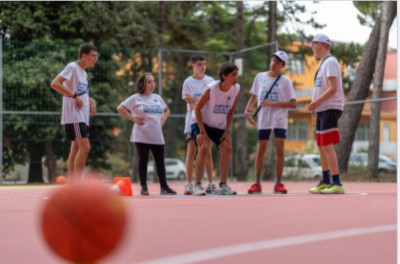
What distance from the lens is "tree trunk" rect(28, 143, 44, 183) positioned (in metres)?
17.1

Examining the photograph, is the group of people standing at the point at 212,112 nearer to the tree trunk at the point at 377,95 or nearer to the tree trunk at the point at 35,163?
the tree trunk at the point at 377,95

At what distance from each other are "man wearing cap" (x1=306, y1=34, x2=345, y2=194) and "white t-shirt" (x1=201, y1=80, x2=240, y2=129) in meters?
0.92

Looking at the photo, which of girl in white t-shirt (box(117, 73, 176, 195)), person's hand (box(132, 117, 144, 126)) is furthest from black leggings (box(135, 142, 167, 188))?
person's hand (box(132, 117, 144, 126))

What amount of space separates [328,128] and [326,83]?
56 cm

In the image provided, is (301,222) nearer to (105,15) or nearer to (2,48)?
(2,48)

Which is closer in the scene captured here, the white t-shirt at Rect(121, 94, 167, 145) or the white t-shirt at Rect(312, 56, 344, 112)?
the white t-shirt at Rect(312, 56, 344, 112)

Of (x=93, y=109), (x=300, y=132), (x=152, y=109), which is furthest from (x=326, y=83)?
(x=300, y=132)

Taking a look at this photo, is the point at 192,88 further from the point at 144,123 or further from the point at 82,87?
the point at 82,87

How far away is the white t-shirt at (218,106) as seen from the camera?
8305 millimetres

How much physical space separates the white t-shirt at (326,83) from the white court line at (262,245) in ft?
12.4

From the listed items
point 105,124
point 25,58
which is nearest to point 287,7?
point 105,124

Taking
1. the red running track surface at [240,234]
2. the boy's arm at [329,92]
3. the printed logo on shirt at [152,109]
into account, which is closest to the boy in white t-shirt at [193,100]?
the printed logo on shirt at [152,109]

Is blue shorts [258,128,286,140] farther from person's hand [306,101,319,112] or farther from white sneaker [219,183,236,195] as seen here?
white sneaker [219,183,236,195]

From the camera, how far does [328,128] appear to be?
843cm
